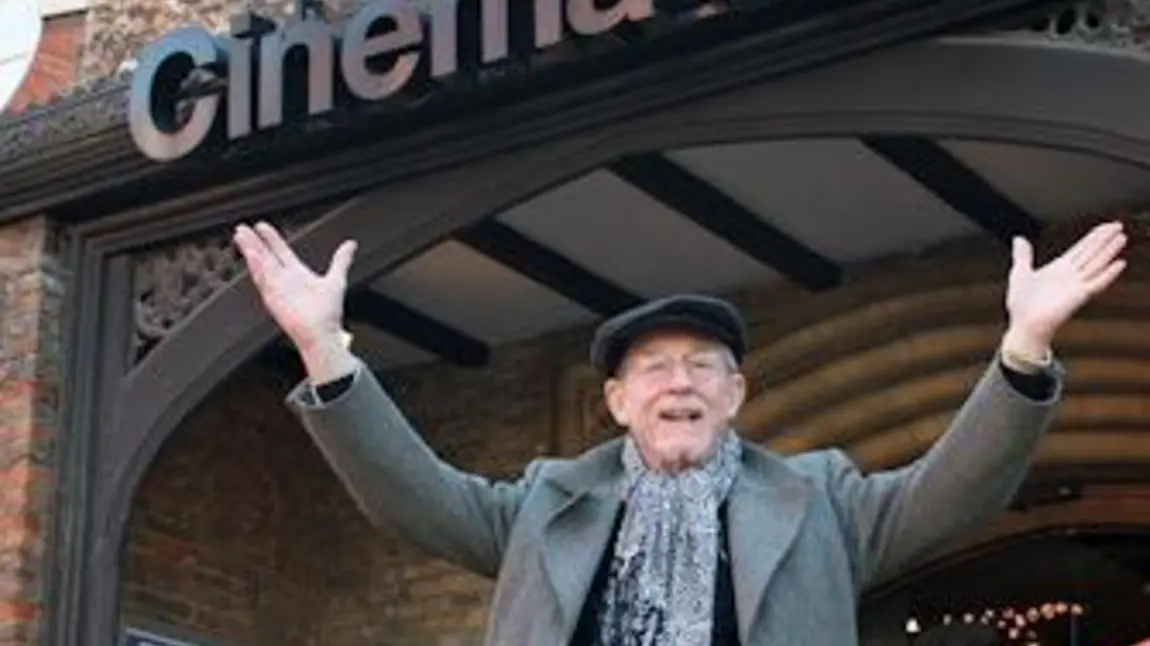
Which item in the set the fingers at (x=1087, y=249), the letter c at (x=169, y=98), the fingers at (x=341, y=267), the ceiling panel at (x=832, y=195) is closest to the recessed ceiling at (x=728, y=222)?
the ceiling panel at (x=832, y=195)

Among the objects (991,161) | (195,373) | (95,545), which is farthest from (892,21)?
(95,545)

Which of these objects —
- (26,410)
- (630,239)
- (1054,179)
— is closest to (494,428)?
(630,239)

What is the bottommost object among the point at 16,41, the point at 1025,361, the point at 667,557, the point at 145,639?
the point at 667,557

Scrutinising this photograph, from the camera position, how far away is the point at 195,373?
7.05 meters

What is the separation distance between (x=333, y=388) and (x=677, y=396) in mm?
415

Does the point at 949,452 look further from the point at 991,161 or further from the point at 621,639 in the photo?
the point at 991,161

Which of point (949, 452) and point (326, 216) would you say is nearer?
point (949, 452)

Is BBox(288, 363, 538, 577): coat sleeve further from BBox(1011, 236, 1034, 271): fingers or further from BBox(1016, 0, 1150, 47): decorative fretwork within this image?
BBox(1016, 0, 1150, 47): decorative fretwork

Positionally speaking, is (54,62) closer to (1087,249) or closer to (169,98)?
(169,98)

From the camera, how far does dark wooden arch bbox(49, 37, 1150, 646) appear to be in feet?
18.4

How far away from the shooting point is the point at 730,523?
264cm

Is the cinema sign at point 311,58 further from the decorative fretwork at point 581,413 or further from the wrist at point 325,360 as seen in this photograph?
the wrist at point 325,360

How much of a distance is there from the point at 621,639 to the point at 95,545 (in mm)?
4832

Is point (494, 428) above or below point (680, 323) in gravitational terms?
above
